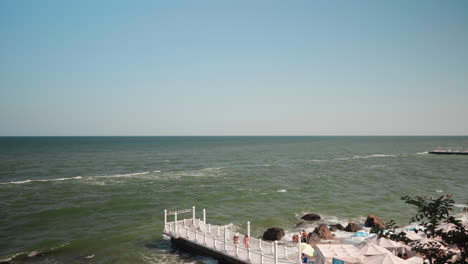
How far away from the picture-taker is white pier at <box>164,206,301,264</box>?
67.5 ft

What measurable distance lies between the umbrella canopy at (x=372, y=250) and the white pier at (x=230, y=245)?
4015mm

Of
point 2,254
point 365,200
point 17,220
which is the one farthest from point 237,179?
point 2,254

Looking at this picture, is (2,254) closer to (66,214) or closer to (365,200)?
(66,214)

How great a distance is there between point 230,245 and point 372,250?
895 centimetres

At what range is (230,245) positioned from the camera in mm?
23328

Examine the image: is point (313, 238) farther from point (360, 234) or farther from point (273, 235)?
point (360, 234)

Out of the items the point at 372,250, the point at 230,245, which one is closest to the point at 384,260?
the point at 372,250

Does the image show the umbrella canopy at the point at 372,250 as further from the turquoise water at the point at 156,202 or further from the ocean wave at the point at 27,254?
the ocean wave at the point at 27,254

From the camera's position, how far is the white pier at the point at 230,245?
2056cm

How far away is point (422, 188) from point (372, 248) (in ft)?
121

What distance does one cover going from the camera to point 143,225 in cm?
3381

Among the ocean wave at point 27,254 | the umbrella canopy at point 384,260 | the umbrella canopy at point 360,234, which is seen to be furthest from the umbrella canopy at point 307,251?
the ocean wave at point 27,254

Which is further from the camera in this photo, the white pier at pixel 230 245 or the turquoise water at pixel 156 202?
the turquoise water at pixel 156 202

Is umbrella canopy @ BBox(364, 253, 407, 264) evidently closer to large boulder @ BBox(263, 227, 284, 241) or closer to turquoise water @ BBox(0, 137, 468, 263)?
large boulder @ BBox(263, 227, 284, 241)
